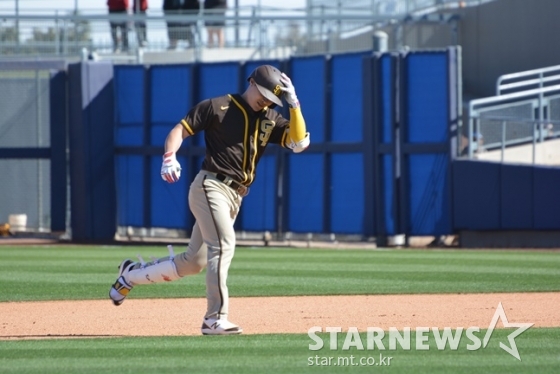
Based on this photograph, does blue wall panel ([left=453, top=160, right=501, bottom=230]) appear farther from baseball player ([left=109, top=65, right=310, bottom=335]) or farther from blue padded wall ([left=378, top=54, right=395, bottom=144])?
baseball player ([left=109, top=65, right=310, bottom=335])

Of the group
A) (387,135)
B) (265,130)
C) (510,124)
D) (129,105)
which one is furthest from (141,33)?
(265,130)

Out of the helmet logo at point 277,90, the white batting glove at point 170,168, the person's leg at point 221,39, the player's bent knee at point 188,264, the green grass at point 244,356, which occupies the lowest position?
the green grass at point 244,356

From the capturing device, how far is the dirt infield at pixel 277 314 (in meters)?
8.42

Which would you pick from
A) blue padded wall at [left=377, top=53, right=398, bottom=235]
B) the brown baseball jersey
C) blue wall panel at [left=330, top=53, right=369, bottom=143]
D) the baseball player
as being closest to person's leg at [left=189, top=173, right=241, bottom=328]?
the baseball player

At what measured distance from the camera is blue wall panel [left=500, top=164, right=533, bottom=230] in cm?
1791

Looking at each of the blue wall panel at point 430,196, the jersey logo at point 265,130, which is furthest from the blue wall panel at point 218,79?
the jersey logo at point 265,130

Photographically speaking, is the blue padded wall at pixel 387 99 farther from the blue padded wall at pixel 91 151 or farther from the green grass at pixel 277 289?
the blue padded wall at pixel 91 151

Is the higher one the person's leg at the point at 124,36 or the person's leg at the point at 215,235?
the person's leg at the point at 124,36

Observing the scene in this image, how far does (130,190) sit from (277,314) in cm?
1219

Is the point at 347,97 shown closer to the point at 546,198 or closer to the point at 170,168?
the point at 546,198

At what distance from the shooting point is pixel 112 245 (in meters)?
19.6

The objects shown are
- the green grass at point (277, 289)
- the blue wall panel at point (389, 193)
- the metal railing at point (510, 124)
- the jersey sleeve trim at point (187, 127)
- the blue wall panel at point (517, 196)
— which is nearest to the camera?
the green grass at point (277, 289)

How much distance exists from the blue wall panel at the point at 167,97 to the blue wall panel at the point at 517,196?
20.5 feet

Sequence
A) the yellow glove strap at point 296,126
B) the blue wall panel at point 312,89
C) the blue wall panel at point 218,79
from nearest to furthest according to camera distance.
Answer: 1. the yellow glove strap at point 296,126
2. the blue wall panel at point 312,89
3. the blue wall panel at point 218,79
